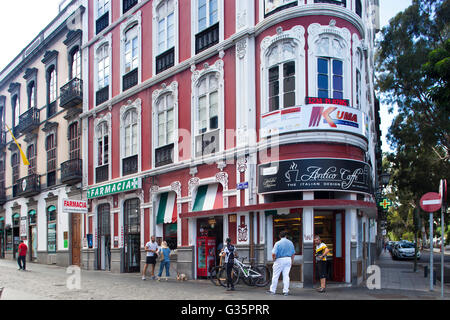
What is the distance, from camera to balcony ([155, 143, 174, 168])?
19609 millimetres

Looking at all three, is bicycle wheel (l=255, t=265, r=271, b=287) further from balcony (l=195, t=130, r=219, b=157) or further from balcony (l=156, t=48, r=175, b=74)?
balcony (l=156, t=48, r=175, b=74)

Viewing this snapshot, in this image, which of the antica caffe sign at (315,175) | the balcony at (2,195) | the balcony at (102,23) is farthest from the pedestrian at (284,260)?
the balcony at (2,195)

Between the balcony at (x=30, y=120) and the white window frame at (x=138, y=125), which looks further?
the balcony at (x=30, y=120)

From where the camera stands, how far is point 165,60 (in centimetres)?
2038

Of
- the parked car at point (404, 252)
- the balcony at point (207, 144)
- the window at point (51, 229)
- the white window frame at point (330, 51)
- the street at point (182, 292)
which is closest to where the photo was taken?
the street at point (182, 292)

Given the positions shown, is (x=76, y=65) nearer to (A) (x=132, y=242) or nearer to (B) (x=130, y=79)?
(B) (x=130, y=79)

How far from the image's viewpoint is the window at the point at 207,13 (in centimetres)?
1805

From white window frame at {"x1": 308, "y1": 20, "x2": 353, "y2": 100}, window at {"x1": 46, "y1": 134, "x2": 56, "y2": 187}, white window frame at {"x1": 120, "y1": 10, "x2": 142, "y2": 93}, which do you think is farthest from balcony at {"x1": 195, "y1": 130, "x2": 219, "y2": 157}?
window at {"x1": 46, "y1": 134, "x2": 56, "y2": 187}

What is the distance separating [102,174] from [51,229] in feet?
A: 22.8

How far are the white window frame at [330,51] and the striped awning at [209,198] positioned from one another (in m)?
5.23

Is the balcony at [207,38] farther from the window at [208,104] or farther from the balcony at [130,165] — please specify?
the balcony at [130,165]

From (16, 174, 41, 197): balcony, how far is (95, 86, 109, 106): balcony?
8556 mm

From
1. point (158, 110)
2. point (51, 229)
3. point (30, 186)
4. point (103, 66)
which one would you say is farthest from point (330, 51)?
point (30, 186)
